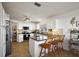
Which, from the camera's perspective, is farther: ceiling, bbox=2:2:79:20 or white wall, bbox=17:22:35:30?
white wall, bbox=17:22:35:30

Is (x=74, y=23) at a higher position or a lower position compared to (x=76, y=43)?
higher

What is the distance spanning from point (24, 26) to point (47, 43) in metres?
7.45

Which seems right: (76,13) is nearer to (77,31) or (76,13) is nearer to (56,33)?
(77,31)

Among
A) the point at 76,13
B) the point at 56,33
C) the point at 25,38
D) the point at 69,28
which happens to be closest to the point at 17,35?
the point at 25,38

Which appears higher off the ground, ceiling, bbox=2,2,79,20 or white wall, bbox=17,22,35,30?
ceiling, bbox=2,2,79,20

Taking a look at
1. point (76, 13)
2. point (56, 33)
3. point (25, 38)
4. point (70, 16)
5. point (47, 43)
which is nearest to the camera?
point (47, 43)

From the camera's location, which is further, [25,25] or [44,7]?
[25,25]

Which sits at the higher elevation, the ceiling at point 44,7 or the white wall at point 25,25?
the ceiling at point 44,7

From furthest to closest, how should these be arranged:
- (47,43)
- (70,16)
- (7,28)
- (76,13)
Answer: (70,16) → (76,13) → (7,28) → (47,43)

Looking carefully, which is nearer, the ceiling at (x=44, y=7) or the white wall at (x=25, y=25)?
the ceiling at (x=44, y=7)

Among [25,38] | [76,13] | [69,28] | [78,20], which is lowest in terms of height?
[25,38]

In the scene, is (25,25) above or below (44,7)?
below

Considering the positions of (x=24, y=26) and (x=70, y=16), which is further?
(x=24, y=26)

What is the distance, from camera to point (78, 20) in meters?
5.19
